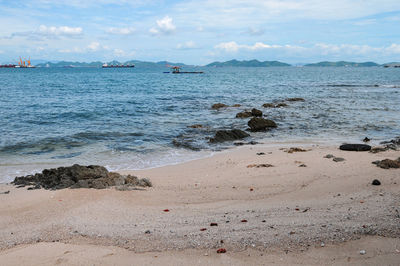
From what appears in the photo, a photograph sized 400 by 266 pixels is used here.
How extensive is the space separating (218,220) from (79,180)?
4650 millimetres

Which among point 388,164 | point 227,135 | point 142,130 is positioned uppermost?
point 388,164

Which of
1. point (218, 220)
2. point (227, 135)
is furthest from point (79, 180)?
point (227, 135)

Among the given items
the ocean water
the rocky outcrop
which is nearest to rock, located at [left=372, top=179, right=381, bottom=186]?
the rocky outcrop

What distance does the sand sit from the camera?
18.3ft

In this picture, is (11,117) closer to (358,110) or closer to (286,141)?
(286,141)

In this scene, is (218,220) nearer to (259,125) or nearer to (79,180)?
(79,180)

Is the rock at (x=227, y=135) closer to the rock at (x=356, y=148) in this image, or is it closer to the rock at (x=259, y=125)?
the rock at (x=259, y=125)

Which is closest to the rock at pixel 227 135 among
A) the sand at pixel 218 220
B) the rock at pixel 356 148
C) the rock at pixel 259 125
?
the rock at pixel 259 125

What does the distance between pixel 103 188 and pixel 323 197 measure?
584 centimetres

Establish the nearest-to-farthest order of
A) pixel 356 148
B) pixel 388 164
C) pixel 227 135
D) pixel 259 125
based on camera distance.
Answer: pixel 388 164, pixel 356 148, pixel 227 135, pixel 259 125

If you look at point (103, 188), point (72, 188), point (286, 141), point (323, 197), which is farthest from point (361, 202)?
point (286, 141)

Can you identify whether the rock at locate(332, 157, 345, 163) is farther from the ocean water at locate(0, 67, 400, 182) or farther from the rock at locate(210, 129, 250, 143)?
the rock at locate(210, 129, 250, 143)

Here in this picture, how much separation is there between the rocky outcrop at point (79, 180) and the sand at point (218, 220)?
0.38 m

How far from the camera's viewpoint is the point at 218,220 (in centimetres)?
699
